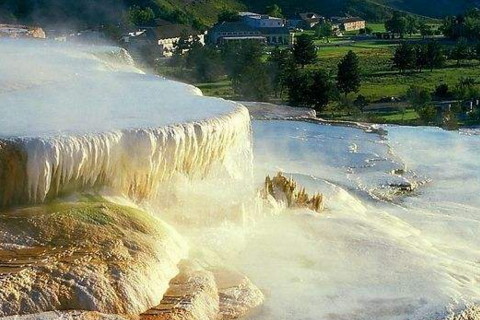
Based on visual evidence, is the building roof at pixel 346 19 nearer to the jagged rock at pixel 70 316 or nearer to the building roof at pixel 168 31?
the building roof at pixel 168 31

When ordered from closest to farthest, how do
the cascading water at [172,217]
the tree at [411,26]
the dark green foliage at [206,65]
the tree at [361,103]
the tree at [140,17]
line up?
the cascading water at [172,217] → the tree at [361,103] → the dark green foliage at [206,65] → the tree at [140,17] → the tree at [411,26]

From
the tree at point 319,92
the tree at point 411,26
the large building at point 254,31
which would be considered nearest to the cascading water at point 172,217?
the tree at point 319,92

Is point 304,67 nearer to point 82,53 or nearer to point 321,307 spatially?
point 82,53

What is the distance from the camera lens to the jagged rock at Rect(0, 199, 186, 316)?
8.35 meters

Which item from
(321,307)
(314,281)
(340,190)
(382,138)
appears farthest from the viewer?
(382,138)

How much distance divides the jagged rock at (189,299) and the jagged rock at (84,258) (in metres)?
0.11

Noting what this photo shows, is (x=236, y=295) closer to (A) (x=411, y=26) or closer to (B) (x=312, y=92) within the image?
(B) (x=312, y=92)

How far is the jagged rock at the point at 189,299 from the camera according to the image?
882cm

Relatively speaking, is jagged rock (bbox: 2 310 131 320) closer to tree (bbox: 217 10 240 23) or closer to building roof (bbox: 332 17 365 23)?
tree (bbox: 217 10 240 23)

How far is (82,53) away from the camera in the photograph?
61.4 ft

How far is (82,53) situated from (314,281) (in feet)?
33.0

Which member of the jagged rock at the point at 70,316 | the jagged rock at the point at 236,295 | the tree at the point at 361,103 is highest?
the jagged rock at the point at 70,316

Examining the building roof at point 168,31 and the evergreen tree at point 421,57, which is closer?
the evergreen tree at point 421,57

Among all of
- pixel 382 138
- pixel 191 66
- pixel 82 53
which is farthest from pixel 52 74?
pixel 191 66
